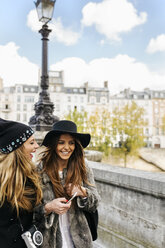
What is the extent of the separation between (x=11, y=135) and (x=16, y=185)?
37 cm

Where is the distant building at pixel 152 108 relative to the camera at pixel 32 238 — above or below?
above

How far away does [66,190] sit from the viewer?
230 centimetres

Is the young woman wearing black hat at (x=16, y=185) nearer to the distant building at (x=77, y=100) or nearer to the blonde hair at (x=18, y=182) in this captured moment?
the blonde hair at (x=18, y=182)

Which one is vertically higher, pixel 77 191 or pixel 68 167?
pixel 68 167

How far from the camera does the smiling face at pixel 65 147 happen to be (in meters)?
2.42

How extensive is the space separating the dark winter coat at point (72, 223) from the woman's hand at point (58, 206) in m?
0.11

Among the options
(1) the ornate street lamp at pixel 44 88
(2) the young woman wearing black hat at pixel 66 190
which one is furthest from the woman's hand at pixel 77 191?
(1) the ornate street lamp at pixel 44 88

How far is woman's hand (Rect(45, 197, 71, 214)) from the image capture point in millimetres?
1982

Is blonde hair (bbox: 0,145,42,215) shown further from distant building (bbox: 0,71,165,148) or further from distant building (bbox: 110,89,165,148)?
distant building (bbox: 110,89,165,148)

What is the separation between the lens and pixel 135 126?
1352 inches

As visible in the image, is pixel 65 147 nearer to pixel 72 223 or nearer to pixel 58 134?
pixel 58 134

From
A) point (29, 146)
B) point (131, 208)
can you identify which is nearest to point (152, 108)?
point (131, 208)

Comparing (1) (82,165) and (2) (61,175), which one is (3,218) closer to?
(2) (61,175)

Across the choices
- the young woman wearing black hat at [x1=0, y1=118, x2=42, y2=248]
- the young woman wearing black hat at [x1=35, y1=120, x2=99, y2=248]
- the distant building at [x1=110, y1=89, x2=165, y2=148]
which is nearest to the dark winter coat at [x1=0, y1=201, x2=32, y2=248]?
the young woman wearing black hat at [x1=0, y1=118, x2=42, y2=248]
